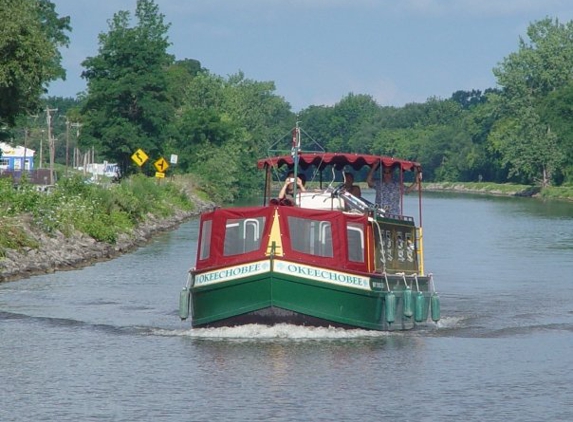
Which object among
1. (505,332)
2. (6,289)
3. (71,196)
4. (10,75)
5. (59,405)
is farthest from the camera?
(71,196)

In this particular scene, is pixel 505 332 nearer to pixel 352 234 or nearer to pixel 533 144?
pixel 352 234

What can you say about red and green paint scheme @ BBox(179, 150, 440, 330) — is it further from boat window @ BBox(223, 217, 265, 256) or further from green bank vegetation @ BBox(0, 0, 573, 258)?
green bank vegetation @ BBox(0, 0, 573, 258)

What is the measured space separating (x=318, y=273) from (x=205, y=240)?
3.33 m

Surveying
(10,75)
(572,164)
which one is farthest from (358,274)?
(572,164)

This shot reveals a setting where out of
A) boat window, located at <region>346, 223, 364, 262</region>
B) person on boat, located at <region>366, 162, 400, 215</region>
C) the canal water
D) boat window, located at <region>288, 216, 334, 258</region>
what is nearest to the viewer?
the canal water

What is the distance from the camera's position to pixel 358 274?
28.3 m

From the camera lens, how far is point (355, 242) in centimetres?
2877

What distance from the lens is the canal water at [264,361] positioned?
21000 mm

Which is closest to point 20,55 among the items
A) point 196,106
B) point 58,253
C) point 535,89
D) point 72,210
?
point 72,210

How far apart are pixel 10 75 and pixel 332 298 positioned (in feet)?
88.6

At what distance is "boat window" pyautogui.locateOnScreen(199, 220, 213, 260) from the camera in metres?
29.6

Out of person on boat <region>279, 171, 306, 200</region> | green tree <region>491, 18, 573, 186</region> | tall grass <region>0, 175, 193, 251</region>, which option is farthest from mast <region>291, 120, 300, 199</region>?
green tree <region>491, 18, 573, 186</region>

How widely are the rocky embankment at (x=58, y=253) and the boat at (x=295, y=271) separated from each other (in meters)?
12.2

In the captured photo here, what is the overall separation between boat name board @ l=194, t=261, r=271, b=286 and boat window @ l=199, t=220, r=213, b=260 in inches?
30.9
